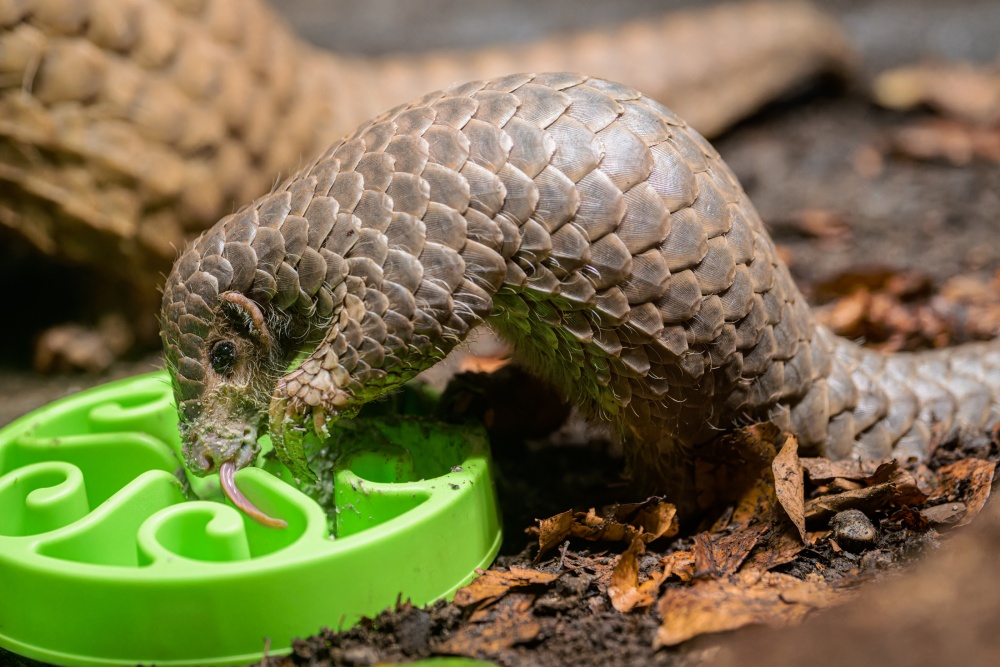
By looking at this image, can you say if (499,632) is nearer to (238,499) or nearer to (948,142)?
(238,499)

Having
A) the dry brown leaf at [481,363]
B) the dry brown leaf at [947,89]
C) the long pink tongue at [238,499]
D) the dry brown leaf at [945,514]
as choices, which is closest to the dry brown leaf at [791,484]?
the dry brown leaf at [945,514]

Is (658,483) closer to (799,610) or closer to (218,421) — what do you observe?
(799,610)

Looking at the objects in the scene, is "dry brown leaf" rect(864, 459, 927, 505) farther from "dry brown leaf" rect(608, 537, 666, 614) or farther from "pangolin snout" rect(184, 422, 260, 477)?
"pangolin snout" rect(184, 422, 260, 477)

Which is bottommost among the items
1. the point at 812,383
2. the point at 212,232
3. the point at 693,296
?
the point at 812,383

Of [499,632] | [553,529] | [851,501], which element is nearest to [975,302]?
[851,501]

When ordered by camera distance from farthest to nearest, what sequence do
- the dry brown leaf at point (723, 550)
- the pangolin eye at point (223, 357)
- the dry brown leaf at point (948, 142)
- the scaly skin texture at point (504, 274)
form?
1. the dry brown leaf at point (948, 142)
2. the pangolin eye at point (223, 357)
3. the dry brown leaf at point (723, 550)
4. the scaly skin texture at point (504, 274)

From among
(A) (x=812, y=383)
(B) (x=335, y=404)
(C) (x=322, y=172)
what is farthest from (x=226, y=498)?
(A) (x=812, y=383)

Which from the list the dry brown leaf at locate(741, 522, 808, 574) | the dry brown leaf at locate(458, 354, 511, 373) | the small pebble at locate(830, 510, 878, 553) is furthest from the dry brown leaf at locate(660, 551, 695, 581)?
the dry brown leaf at locate(458, 354, 511, 373)

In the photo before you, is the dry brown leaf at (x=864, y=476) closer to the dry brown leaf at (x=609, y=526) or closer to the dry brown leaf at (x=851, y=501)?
the dry brown leaf at (x=851, y=501)
